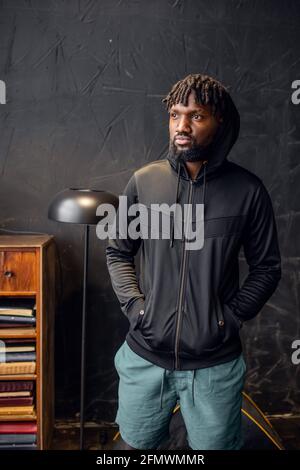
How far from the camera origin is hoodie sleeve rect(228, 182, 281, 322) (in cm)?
156

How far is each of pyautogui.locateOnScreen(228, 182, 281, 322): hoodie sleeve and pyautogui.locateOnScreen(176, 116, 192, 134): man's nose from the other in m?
0.31

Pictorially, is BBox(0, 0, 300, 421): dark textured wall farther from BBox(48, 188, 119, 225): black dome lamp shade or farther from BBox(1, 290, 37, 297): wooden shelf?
BBox(48, 188, 119, 225): black dome lamp shade

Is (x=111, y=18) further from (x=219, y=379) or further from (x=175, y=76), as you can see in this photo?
(x=219, y=379)

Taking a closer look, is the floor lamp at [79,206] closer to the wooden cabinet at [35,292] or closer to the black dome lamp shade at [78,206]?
the black dome lamp shade at [78,206]

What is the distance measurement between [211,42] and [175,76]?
0.89 ft

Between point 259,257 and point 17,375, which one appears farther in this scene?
point 17,375

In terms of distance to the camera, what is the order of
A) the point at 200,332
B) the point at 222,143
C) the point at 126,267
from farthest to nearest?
the point at 126,267 < the point at 222,143 < the point at 200,332

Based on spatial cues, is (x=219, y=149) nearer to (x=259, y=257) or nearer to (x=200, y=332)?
(x=259, y=257)

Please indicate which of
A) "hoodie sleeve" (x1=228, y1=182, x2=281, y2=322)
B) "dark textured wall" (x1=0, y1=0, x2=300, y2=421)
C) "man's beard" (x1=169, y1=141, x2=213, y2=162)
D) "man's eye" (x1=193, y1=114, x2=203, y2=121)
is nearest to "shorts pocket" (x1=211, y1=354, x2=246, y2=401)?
"hoodie sleeve" (x1=228, y1=182, x2=281, y2=322)

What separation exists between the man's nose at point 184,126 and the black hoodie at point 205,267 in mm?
132

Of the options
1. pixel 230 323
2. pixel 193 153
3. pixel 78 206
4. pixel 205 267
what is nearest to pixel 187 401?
pixel 230 323

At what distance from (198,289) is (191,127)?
0.53m

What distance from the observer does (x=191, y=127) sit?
150cm

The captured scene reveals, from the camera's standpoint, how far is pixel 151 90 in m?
2.55
